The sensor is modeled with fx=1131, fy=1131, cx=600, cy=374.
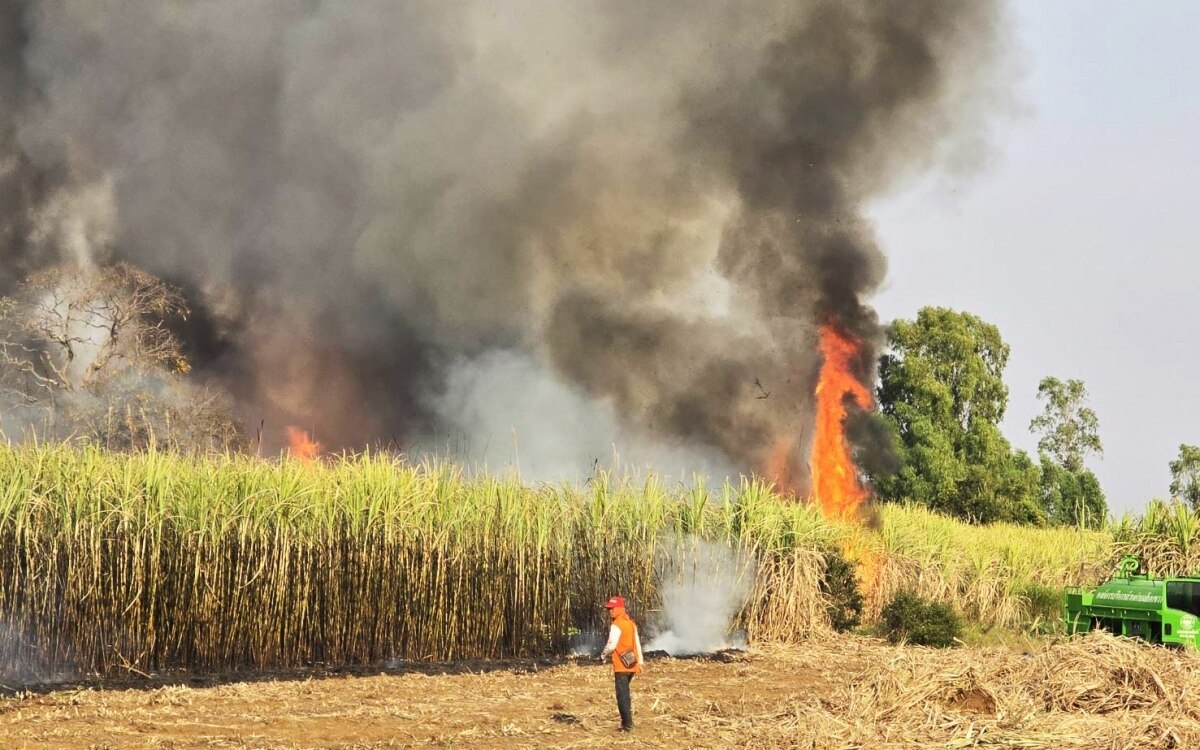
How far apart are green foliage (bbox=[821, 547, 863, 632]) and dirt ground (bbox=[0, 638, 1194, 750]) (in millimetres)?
5552

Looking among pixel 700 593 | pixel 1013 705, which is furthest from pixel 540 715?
pixel 700 593

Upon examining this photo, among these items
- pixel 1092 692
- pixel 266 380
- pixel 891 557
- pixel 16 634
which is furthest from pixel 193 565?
pixel 266 380

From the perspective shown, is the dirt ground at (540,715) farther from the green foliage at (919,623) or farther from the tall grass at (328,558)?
the green foliage at (919,623)

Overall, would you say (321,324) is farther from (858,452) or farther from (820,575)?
(820,575)

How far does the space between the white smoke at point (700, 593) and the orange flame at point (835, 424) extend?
6.38 meters

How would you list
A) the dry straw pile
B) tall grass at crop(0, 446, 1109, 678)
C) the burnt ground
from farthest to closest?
tall grass at crop(0, 446, 1109, 678) < the burnt ground < the dry straw pile

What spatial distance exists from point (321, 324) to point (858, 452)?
2029cm

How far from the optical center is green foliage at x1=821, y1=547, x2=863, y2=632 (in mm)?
18406

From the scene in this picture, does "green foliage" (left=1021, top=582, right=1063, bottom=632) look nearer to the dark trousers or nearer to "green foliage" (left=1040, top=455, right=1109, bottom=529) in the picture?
the dark trousers

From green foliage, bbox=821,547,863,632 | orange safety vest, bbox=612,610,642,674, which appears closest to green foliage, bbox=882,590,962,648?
green foliage, bbox=821,547,863,632

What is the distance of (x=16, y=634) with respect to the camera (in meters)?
11.3

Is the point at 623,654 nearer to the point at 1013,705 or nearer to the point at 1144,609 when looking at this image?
the point at 1013,705

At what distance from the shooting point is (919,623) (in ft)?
61.6

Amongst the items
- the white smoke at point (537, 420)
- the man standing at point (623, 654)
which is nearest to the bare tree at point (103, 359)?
the white smoke at point (537, 420)
